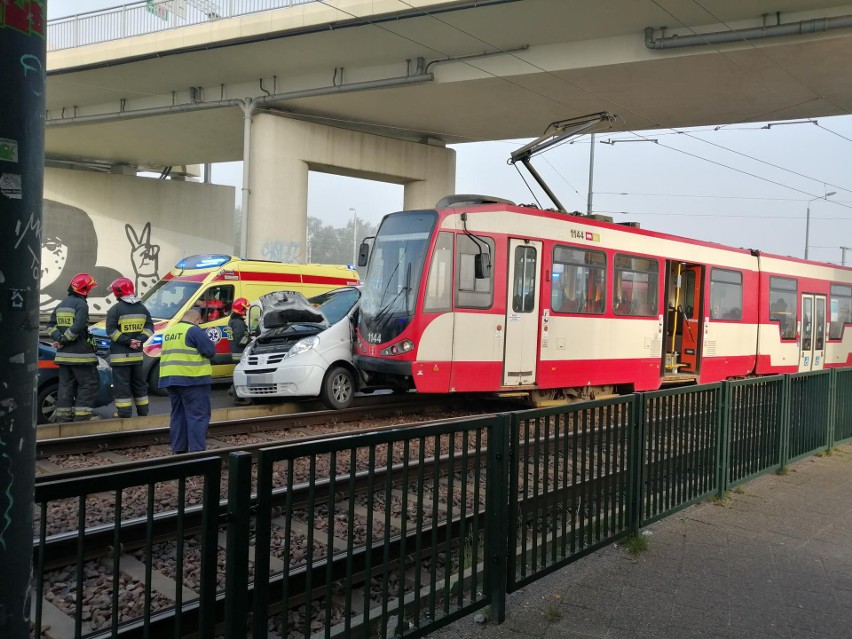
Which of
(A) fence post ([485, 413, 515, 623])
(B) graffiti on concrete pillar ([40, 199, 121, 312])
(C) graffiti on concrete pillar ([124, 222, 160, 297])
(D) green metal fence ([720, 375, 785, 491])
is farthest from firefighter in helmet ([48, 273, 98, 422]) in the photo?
(C) graffiti on concrete pillar ([124, 222, 160, 297])

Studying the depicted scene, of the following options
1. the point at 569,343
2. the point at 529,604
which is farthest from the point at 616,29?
the point at 529,604

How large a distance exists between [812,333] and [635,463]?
50.5 ft

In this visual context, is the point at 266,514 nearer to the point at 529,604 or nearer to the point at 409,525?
the point at 409,525

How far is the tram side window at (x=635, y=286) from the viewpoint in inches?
503

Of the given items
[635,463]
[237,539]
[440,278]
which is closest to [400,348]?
[440,278]

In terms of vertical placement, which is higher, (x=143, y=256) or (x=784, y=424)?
(x=143, y=256)

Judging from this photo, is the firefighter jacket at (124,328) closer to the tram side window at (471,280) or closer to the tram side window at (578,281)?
the tram side window at (471,280)

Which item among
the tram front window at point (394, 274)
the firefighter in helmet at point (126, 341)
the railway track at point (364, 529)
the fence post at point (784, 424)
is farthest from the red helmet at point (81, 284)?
the fence post at point (784, 424)

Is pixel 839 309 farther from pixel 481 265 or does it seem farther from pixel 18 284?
pixel 18 284

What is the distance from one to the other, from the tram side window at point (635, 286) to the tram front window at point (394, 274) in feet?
12.8

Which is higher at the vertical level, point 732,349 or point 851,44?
point 851,44

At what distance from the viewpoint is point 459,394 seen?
43.0 feet

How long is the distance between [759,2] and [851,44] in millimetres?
2155

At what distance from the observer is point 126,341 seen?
9.75m
